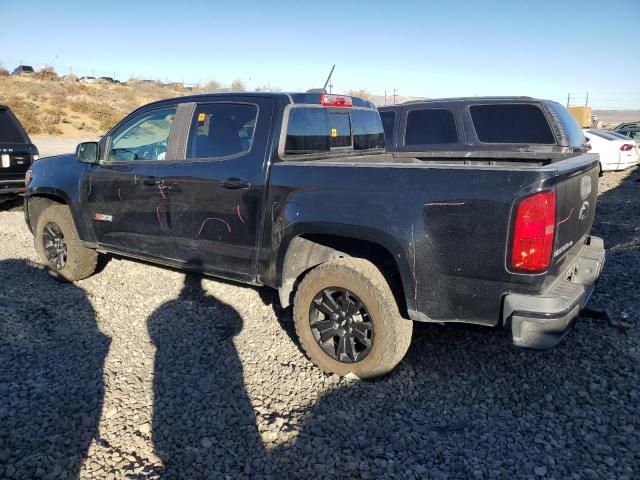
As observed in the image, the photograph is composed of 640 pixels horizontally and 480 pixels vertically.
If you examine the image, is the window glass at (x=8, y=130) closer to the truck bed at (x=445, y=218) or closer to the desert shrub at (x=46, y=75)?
the truck bed at (x=445, y=218)

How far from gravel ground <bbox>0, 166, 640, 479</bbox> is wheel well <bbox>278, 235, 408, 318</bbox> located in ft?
2.10

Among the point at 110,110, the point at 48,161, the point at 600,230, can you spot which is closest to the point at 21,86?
the point at 110,110

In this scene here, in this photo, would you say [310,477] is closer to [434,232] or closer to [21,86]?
[434,232]

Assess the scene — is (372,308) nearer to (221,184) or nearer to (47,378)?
(221,184)

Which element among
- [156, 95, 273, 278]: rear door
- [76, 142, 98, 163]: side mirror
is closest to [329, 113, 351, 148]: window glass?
[156, 95, 273, 278]: rear door

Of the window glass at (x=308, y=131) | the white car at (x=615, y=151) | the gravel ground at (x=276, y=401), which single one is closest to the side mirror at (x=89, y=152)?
the gravel ground at (x=276, y=401)

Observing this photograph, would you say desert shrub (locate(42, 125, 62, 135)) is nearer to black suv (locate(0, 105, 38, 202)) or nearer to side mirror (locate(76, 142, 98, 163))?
black suv (locate(0, 105, 38, 202))

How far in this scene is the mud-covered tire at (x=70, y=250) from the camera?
17.2 ft

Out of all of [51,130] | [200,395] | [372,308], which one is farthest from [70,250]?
[51,130]

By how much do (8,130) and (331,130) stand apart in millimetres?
6823

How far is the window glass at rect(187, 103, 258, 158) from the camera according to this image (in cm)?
389

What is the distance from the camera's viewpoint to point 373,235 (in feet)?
10.1

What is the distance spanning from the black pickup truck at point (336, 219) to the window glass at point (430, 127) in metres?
2.14

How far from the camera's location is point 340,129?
4.36 meters
